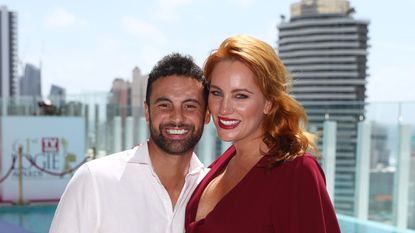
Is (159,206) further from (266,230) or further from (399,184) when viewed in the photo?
(399,184)

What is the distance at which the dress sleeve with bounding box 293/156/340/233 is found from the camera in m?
1.34

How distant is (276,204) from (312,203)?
0.13 m

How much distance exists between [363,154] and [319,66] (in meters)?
50.1

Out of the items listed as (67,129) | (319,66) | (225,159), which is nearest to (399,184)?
(225,159)

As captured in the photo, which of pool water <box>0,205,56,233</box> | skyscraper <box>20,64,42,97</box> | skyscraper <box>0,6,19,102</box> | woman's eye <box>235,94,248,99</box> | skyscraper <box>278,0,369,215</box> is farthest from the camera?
skyscraper <box>0,6,19,102</box>

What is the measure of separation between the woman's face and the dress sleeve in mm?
270

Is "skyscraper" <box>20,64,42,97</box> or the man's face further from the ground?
"skyscraper" <box>20,64,42,97</box>

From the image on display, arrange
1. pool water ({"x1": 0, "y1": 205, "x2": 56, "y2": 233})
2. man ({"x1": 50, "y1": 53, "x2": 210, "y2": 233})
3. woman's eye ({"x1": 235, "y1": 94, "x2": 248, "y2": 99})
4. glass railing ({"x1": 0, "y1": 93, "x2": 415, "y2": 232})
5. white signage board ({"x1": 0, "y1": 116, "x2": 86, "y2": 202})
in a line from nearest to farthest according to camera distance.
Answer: man ({"x1": 50, "y1": 53, "x2": 210, "y2": 233}) → woman's eye ({"x1": 235, "y1": 94, "x2": 248, "y2": 99}) → glass railing ({"x1": 0, "y1": 93, "x2": 415, "y2": 232}) → pool water ({"x1": 0, "y1": 205, "x2": 56, "y2": 233}) → white signage board ({"x1": 0, "y1": 116, "x2": 86, "y2": 202})

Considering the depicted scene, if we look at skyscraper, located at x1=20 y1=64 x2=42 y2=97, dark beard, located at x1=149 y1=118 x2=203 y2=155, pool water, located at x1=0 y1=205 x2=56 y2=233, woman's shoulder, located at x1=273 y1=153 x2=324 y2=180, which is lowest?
pool water, located at x1=0 y1=205 x2=56 y2=233

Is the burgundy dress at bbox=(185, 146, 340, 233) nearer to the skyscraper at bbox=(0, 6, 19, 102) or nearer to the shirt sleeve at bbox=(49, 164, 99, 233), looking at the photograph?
the shirt sleeve at bbox=(49, 164, 99, 233)

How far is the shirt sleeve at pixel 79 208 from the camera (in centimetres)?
142

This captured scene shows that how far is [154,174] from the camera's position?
1.63 meters

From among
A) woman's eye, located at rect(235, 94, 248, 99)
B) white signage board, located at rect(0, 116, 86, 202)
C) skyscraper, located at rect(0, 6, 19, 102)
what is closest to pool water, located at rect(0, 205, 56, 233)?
white signage board, located at rect(0, 116, 86, 202)

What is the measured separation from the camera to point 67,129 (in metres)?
8.77
